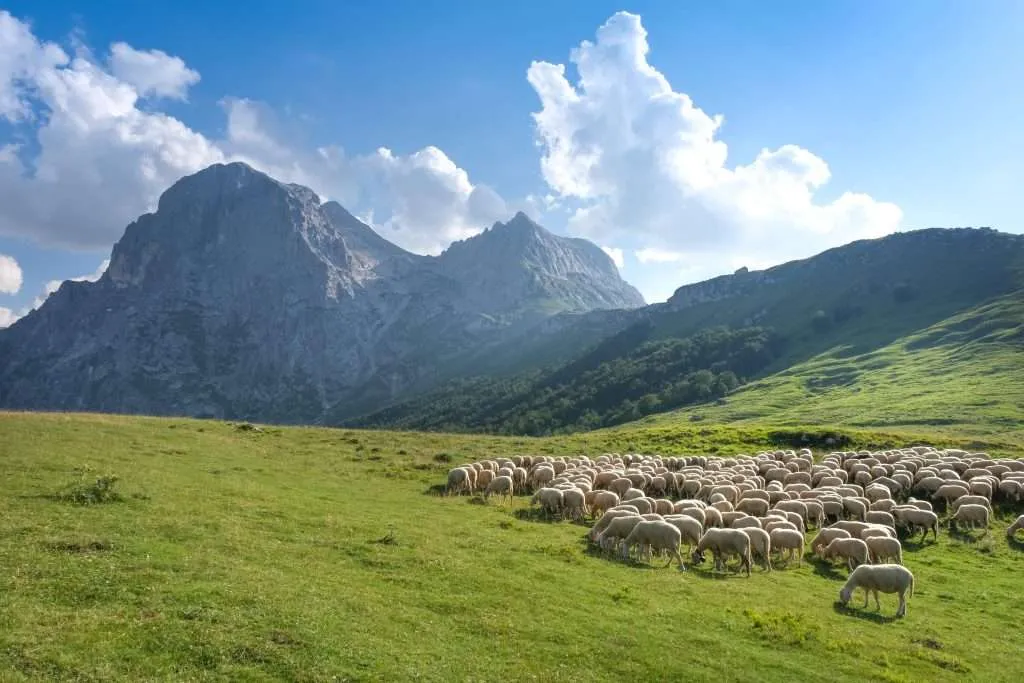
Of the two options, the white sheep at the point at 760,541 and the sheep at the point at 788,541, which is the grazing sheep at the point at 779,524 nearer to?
the sheep at the point at 788,541

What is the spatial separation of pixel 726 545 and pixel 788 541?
3.38 meters

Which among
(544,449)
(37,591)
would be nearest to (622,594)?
(37,591)

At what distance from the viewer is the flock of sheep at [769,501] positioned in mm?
23641

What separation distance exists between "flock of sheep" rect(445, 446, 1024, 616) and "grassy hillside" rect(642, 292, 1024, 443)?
130 feet

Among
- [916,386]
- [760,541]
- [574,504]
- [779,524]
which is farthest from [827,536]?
[916,386]

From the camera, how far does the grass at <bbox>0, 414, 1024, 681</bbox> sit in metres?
12.9

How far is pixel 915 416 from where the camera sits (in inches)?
3519

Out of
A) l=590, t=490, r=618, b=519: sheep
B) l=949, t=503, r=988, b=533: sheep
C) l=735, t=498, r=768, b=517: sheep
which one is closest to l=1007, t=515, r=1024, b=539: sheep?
l=949, t=503, r=988, b=533: sheep

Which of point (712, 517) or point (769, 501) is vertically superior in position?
point (712, 517)

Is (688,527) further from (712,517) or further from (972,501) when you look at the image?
(972,501)

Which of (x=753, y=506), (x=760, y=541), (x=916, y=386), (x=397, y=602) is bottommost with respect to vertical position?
(x=397, y=602)

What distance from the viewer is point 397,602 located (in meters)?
16.5

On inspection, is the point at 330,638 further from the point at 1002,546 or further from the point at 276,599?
the point at 1002,546

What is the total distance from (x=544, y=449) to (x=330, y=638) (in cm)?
4705
